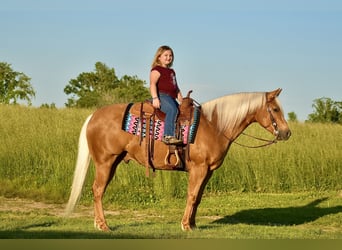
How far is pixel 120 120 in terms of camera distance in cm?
932

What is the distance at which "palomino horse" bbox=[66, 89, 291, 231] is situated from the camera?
29.3 feet

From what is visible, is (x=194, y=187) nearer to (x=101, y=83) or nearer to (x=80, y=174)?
(x=80, y=174)

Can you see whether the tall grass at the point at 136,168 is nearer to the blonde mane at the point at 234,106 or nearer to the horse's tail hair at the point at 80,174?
the horse's tail hair at the point at 80,174

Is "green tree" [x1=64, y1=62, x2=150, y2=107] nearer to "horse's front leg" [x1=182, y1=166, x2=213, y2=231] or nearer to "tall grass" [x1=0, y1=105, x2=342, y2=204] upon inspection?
"tall grass" [x1=0, y1=105, x2=342, y2=204]

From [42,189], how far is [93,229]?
6177 millimetres

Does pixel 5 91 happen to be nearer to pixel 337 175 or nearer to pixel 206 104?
pixel 337 175

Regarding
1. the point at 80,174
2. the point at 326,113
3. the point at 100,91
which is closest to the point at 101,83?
the point at 100,91

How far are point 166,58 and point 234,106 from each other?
1259 millimetres

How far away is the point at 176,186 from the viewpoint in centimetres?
1500

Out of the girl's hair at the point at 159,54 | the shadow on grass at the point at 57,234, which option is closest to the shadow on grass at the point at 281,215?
the shadow on grass at the point at 57,234

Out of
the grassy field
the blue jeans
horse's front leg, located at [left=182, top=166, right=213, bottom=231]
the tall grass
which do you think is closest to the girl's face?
the blue jeans

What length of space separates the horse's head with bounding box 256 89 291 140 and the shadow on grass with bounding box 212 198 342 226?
9.71 ft

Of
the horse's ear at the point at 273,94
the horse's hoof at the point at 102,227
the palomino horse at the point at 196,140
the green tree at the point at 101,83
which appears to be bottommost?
the horse's hoof at the point at 102,227

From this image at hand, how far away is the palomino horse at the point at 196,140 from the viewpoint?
8922 mm
